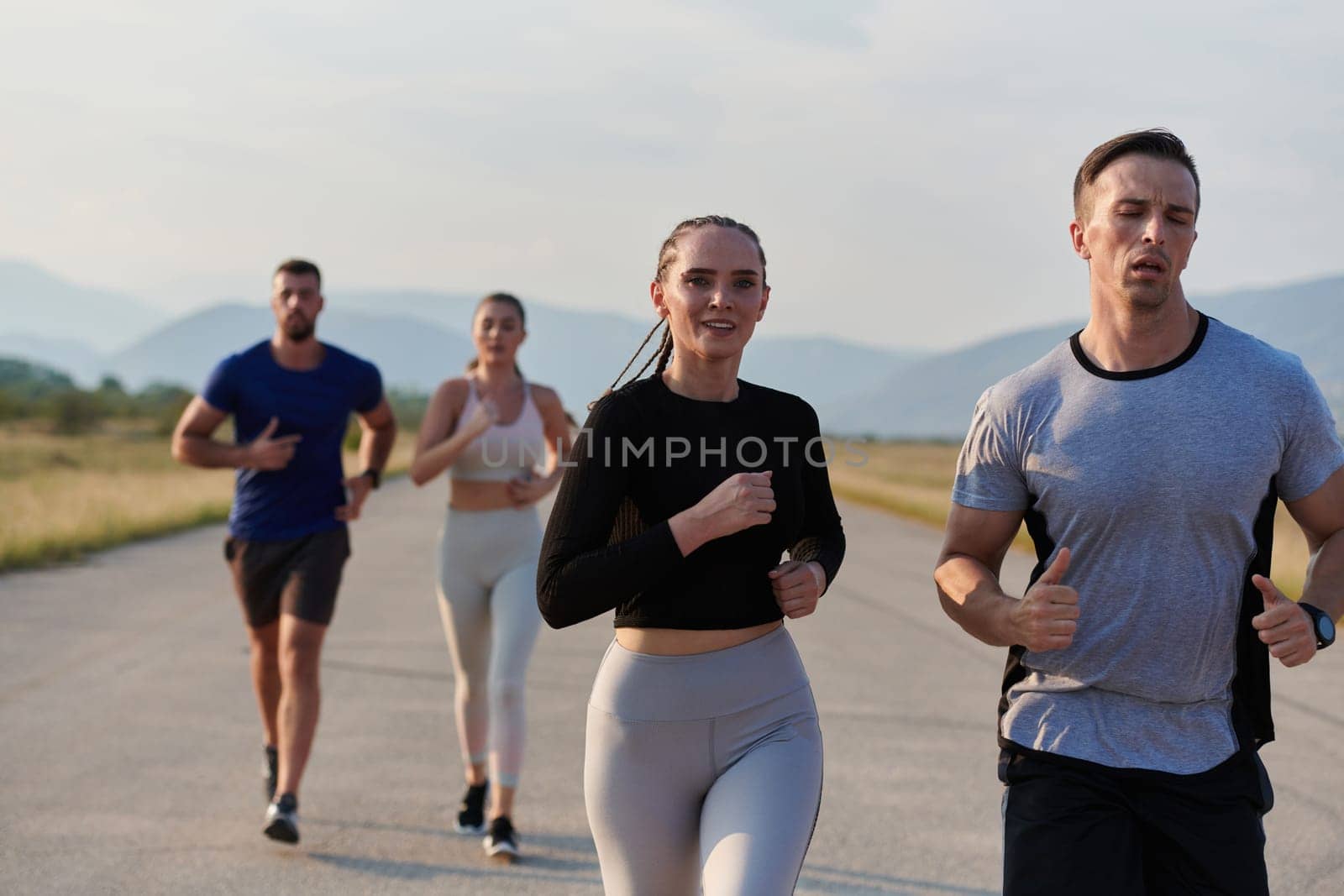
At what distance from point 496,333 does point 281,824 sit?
7.48ft

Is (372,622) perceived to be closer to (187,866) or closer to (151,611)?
(151,611)

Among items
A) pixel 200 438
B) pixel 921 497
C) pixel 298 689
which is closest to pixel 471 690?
pixel 298 689

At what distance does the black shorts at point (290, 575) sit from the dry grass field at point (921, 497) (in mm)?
2936

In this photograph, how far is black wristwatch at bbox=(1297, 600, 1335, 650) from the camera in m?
3.19

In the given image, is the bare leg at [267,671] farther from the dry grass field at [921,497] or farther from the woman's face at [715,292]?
the woman's face at [715,292]

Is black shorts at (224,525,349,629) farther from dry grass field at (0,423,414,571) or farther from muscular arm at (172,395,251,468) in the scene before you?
dry grass field at (0,423,414,571)

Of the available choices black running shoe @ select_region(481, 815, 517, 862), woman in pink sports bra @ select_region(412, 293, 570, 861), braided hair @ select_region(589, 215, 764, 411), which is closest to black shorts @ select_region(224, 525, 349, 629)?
woman in pink sports bra @ select_region(412, 293, 570, 861)

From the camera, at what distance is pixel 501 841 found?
5.98m

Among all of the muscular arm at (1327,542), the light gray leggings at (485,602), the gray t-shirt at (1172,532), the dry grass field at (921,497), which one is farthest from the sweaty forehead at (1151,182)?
the dry grass field at (921,497)

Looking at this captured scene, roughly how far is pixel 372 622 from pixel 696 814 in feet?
31.5

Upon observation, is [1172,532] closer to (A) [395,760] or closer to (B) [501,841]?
(B) [501,841]

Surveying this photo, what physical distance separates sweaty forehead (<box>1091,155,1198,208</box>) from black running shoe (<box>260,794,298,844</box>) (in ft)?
13.8

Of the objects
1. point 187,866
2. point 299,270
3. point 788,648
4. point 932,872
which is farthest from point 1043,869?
point 299,270

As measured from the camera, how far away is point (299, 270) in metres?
6.71
